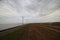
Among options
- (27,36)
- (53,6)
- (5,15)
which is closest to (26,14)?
(5,15)

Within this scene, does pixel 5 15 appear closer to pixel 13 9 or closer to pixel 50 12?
pixel 13 9

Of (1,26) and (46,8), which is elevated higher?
(46,8)

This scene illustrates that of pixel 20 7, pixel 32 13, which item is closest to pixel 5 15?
pixel 20 7

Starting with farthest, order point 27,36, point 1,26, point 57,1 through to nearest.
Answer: point 57,1, point 1,26, point 27,36

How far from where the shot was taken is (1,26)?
1.04 meters

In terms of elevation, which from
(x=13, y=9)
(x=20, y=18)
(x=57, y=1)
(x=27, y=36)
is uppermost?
(x=57, y=1)

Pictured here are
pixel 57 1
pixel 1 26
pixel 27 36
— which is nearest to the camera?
pixel 27 36

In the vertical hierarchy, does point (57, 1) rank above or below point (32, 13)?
above

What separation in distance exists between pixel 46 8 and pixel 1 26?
0.56 metres

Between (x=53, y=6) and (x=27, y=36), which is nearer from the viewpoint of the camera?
(x=27, y=36)

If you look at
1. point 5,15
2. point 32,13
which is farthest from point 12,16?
point 32,13

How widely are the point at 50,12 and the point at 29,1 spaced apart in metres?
0.28

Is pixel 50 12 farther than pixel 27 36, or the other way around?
pixel 50 12

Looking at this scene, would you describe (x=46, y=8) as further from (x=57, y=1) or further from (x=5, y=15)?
(x=5, y=15)
